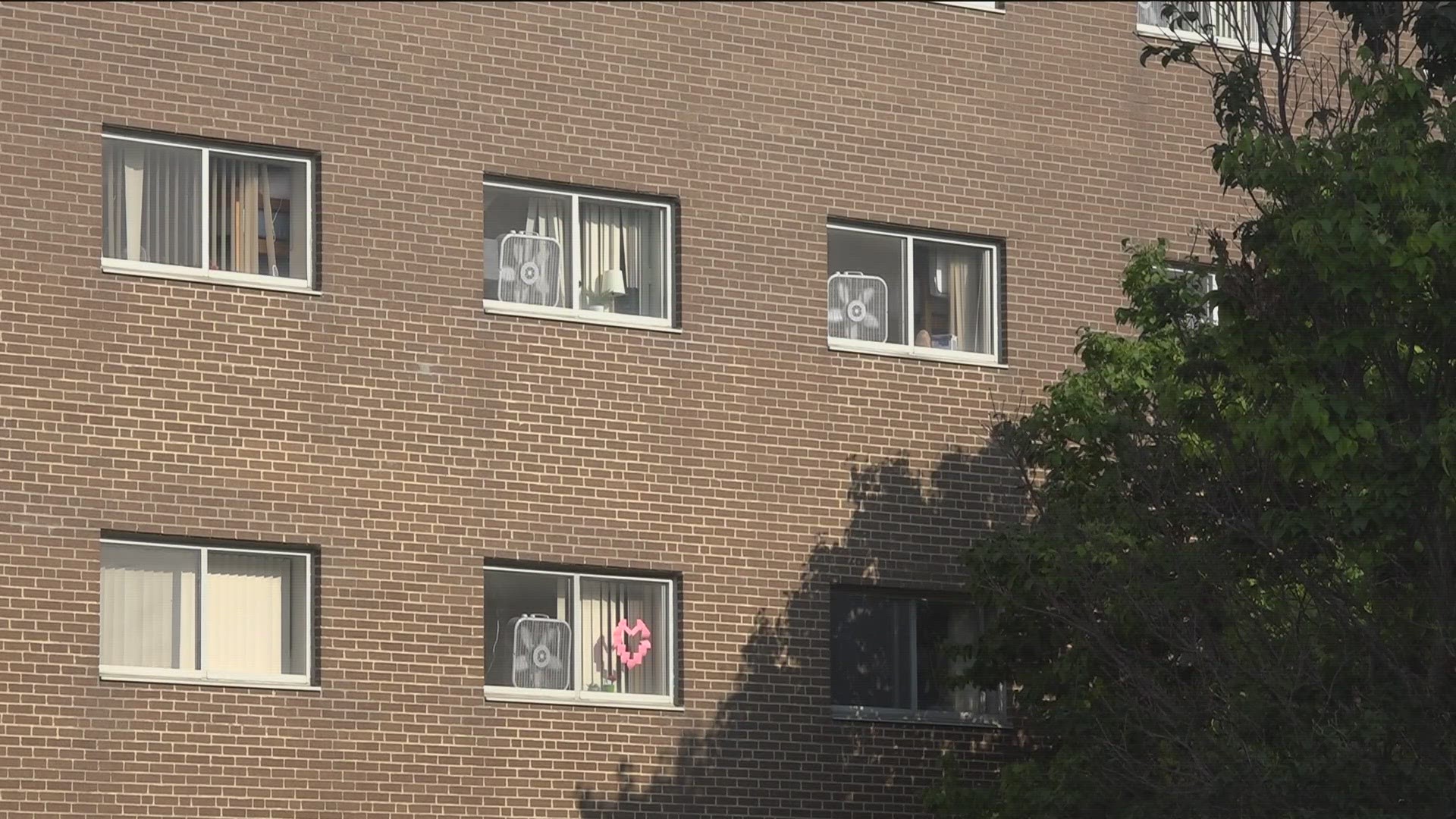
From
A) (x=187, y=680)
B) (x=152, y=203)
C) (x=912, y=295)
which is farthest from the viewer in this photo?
(x=912, y=295)

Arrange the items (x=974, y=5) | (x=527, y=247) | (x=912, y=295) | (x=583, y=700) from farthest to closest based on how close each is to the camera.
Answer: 1. (x=974, y=5)
2. (x=912, y=295)
3. (x=527, y=247)
4. (x=583, y=700)

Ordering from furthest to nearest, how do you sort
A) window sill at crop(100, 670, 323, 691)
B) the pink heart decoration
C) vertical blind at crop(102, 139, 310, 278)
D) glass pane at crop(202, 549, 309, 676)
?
the pink heart decoration → vertical blind at crop(102, 139, 310, 278) → glass pane at crop(202, 549, 309, 676) → window sill at crop(100, 670, 323, 691)

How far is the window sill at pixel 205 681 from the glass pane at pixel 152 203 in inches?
130

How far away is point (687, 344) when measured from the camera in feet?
72.8

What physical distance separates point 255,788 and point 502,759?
2083mm

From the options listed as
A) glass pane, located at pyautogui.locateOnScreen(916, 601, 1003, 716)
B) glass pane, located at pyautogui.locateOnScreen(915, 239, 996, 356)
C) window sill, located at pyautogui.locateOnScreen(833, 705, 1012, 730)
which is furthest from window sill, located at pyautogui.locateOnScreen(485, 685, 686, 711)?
glass pane, located at pyautogui.locateOnScreen(915, 239, 996, 356)

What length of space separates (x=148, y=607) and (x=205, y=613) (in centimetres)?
44

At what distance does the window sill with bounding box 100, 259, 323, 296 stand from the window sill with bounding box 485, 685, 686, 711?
356 cm

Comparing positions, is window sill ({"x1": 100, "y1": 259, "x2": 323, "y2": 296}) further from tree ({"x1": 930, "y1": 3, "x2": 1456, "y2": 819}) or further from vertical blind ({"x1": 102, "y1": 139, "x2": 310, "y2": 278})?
tree ({"x1": 930, "y1": 3, "x2": 1456, "y2": 819})

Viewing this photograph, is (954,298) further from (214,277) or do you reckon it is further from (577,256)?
(214,277)

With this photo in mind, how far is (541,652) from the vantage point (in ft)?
70.3

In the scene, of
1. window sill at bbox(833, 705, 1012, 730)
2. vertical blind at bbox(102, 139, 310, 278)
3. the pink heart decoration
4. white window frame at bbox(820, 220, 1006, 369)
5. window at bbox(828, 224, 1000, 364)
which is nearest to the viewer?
vertical blind at bbox(102, 139, 310, 278)

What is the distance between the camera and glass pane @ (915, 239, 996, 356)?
77.8 feet

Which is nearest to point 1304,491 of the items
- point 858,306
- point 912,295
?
point 858,306
